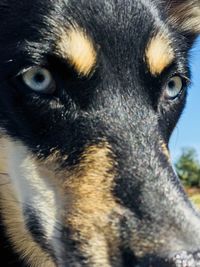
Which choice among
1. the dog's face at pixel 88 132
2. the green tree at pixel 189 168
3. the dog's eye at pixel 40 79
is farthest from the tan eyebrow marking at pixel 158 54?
the green tree at pixel 189 168

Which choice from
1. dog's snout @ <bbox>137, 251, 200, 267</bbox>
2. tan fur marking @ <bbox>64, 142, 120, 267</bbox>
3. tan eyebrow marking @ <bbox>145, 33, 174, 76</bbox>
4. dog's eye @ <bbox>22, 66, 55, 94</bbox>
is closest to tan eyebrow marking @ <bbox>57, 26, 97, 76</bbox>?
dog's eye @ <bbox>22, 66, 55, 94</bbox>

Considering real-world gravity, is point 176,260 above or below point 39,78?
below

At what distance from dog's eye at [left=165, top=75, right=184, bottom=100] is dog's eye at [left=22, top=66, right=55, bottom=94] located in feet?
2.23

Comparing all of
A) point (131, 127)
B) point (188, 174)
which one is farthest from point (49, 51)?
point (188, 174)

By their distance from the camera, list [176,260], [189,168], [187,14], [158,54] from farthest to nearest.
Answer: [189,168]
[187,14]
[158,54]
[176,260]

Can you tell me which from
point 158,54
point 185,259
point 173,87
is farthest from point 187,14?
point 185,259

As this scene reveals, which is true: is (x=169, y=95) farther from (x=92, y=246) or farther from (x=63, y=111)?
(x=92, y=246)

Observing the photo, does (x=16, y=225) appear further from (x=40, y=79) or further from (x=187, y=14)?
(x=187, y=14)

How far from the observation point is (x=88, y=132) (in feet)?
10.2

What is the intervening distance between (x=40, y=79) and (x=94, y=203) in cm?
69

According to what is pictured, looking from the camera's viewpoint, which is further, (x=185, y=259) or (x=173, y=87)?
(x=173, y=87)

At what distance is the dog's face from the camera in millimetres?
2809

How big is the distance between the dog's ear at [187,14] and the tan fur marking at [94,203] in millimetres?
1573

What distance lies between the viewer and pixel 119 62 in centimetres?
327
